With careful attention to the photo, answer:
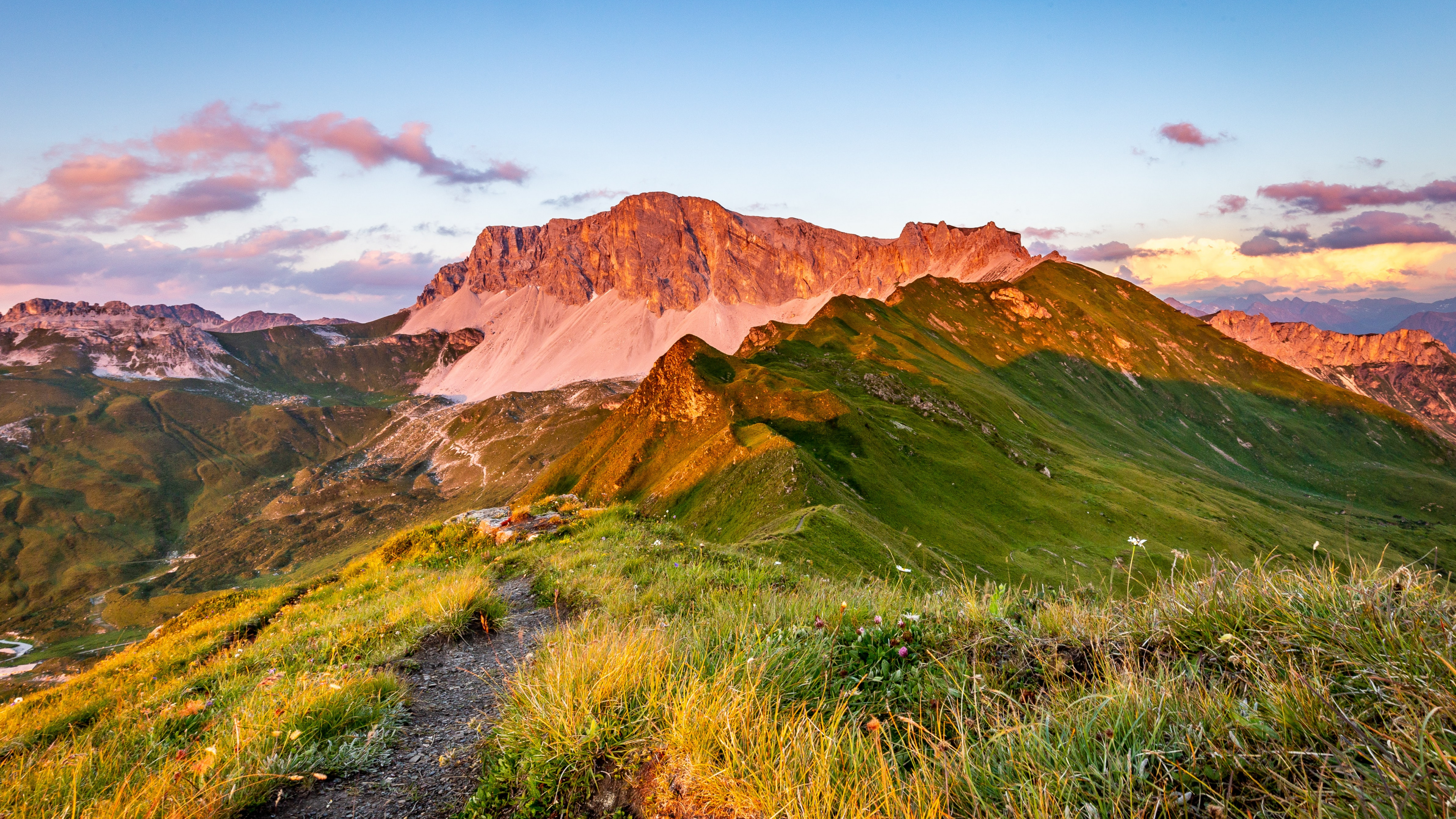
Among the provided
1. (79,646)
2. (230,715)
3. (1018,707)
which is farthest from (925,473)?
(79,646)

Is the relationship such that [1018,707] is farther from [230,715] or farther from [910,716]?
[230,715]

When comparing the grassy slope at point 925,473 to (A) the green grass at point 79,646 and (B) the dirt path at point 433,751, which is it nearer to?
(B) the dirt path at point 433,751

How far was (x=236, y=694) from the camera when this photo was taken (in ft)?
23.0

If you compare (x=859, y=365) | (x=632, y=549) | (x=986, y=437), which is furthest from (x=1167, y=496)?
(x=632, y=549)

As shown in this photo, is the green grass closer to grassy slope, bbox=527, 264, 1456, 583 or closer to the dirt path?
grassy slope, bbox=527, 264, 1456, 583

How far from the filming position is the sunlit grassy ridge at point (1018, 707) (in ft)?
9.75

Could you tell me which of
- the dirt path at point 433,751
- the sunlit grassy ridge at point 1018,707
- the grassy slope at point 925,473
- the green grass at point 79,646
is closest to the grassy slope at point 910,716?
the sunlit grassy ridge at point 1018,707

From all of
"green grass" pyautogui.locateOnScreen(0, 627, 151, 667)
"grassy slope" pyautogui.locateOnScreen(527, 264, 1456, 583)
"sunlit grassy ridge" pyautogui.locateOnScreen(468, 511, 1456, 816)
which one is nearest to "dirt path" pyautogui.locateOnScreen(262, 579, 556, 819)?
"sunlit grassy ridge" pyautogui.locateOnScreen(468, 511, 1456, 816)

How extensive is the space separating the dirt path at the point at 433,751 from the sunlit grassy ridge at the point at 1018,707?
1.47ft

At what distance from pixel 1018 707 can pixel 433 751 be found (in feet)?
15.9

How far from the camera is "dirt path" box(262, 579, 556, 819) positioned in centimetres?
463

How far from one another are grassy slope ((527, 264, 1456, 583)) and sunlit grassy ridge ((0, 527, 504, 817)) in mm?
18905

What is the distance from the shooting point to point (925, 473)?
82438mm

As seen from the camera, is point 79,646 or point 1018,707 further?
point 79,646
